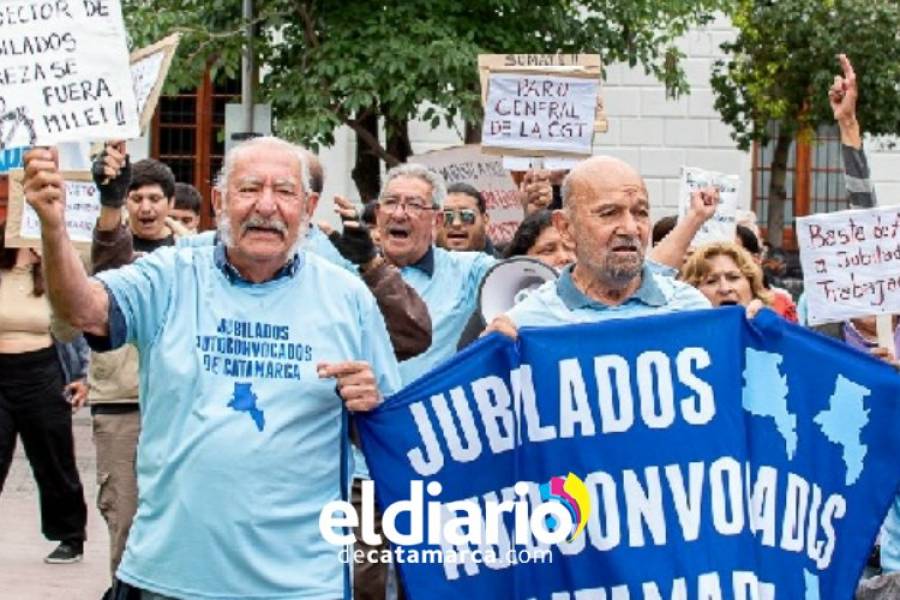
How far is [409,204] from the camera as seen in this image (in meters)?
8.61

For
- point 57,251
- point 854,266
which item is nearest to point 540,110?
point 854,266

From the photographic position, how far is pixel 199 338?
18.5 ft

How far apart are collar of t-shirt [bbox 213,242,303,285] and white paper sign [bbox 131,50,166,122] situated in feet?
13.4

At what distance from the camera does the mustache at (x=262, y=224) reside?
5.71m

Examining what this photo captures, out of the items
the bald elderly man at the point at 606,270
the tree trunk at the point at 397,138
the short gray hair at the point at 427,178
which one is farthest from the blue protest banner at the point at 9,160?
the tree trunk at the point at 397,138

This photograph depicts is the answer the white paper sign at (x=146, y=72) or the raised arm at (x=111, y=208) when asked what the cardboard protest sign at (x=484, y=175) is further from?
the raised arm at (x=111, y=208)

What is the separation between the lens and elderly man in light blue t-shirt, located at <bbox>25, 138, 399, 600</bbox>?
552cm

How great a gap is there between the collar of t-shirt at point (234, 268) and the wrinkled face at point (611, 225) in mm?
796

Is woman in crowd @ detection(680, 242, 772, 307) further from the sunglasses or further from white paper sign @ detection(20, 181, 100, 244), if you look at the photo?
white paper sign @ detection(20, 181, 100, 244)

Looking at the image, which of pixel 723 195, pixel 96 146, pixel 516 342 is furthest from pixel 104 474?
pixel 723 195

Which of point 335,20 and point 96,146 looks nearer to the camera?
point 96,146

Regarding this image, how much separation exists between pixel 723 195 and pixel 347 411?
666 cm

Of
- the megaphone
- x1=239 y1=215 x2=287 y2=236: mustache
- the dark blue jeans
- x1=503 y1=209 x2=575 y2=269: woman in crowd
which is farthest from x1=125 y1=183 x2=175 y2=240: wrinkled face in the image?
x1=239 y1=215 x2=287 y2=236: mustache

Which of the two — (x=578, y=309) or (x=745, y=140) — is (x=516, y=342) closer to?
(x=578, y=309)
